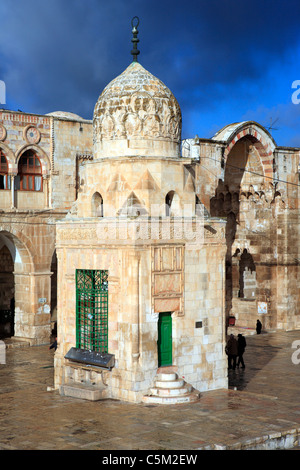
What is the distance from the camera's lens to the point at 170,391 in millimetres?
15039

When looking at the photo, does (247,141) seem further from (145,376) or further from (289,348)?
(145,376)

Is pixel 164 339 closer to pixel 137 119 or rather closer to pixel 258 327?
pixel 137 119

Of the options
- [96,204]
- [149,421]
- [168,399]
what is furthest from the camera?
[96,204]

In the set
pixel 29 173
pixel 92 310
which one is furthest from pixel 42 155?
pixel 92 310

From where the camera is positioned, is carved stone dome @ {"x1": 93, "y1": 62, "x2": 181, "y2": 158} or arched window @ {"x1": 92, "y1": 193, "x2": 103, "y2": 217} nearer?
carved stone dome @ {"x1": 93, "y1": 62, "x2": 181, "y2": 158}

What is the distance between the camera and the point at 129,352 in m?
15.2

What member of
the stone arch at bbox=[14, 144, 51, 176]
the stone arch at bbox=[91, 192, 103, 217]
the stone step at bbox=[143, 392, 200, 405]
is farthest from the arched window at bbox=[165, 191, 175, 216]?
the stone arch at bbox=[14, 144, 51, 176]

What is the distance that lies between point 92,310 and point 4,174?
10282 millimetres

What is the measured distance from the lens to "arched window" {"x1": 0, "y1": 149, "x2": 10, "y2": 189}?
Result: 25.0 meters

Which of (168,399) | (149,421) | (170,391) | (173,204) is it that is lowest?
(149,421)

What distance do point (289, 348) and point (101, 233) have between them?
36.3 feet

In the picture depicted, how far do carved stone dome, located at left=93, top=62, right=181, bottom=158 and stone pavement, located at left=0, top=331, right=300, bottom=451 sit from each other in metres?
5.95

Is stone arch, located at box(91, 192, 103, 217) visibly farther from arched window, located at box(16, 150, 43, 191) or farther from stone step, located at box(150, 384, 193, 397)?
arched window, located at box(16, 150, 43, 191)
